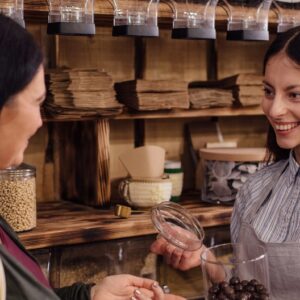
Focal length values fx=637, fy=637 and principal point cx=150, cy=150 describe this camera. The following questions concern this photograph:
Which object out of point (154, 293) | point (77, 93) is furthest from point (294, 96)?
point (77, 93)

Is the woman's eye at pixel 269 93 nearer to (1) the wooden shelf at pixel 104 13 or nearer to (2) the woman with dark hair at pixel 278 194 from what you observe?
(2) the woman with dark hair at pixel 278 194

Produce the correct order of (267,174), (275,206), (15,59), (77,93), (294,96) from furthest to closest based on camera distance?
(77,93), (267,174), (275,206), (294,96), (15,59)

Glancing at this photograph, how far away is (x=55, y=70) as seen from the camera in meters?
2.17

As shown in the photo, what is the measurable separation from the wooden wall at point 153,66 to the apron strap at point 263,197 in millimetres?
752

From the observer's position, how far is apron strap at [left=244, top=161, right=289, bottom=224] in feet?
6.01

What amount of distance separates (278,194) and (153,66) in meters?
0.90

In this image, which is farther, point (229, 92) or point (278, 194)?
point (229, 92)

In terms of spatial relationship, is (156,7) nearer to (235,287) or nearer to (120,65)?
(120,65)

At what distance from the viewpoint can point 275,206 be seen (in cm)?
180

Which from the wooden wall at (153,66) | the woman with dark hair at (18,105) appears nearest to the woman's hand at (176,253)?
the woman with dark hair at (18,105)

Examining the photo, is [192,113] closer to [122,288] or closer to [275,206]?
[275,206]

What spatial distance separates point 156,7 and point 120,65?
552 millimetres

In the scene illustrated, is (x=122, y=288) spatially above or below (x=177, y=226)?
below

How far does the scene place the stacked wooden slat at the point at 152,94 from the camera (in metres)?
2.16
